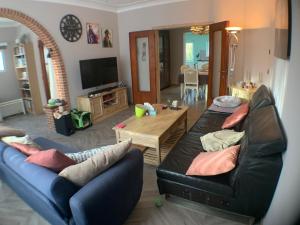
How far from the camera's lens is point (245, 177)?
1631 mm

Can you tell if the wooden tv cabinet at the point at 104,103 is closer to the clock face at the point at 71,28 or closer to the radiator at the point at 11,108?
the clock face at the point at 71,28

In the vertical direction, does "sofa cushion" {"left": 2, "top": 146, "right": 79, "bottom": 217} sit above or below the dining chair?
below

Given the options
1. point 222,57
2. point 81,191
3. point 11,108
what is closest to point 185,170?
point 81,191

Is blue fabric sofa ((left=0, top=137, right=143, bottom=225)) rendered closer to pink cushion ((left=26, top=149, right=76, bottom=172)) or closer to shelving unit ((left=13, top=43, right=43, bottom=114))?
pink cushion ((left=26, top=149, right=76, bottom=172))

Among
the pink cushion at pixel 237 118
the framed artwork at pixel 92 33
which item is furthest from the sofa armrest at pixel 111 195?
the framed artwork at pixel 92 33

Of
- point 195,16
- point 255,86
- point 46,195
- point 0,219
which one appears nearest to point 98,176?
point 46,195

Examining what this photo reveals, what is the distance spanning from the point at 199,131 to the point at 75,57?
3.26 m

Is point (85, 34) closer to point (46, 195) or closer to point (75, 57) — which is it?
point (75, 57)

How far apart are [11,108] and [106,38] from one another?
9.83ft

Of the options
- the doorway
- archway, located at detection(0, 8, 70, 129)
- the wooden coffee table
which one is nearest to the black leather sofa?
the wooden coffee table

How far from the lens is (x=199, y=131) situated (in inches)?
109

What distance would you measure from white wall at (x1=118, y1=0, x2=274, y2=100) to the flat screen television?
27.5 inches

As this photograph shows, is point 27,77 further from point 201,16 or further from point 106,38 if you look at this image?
point 201,16

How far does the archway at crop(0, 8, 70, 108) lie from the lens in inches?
140
